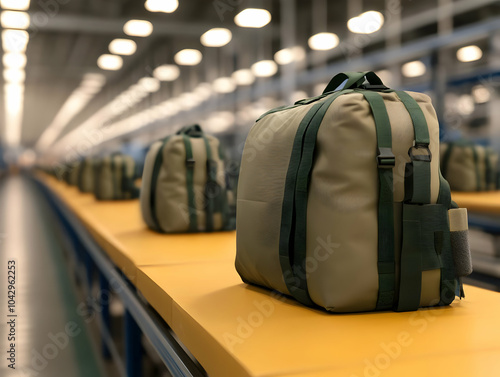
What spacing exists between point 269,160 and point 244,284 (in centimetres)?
35

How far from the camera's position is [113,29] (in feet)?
32.9

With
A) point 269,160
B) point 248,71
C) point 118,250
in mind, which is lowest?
point 118,250

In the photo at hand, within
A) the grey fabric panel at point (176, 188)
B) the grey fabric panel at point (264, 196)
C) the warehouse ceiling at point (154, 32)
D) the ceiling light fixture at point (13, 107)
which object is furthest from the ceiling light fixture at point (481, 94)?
the ceiling light fixture at point (13, 107)

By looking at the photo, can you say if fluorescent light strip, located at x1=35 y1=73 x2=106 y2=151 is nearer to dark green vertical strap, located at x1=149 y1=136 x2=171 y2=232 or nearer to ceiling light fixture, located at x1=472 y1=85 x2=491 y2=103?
ceiling light fixture, located at x1=472 y1=85 x2=491 y2=103

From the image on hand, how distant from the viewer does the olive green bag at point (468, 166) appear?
352 centimetres

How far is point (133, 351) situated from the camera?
195 centimetres

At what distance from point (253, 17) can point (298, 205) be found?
408 centimetres

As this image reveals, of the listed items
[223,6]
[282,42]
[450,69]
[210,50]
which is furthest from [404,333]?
[210,50]

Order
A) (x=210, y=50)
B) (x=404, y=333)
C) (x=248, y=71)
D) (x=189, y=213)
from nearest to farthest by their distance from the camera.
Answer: (x=404, y=333) → (x=189, y=213) → (x=248, y=71) → (x=210, y=50)

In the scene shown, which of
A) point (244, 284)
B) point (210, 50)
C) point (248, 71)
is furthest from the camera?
point (210, 50)

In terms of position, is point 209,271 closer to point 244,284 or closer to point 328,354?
point 244,284

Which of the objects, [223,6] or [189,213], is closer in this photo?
[189,213]

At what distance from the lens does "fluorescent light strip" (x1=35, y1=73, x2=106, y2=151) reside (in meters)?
13.5

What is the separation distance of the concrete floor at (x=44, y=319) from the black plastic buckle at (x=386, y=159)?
204 cm
